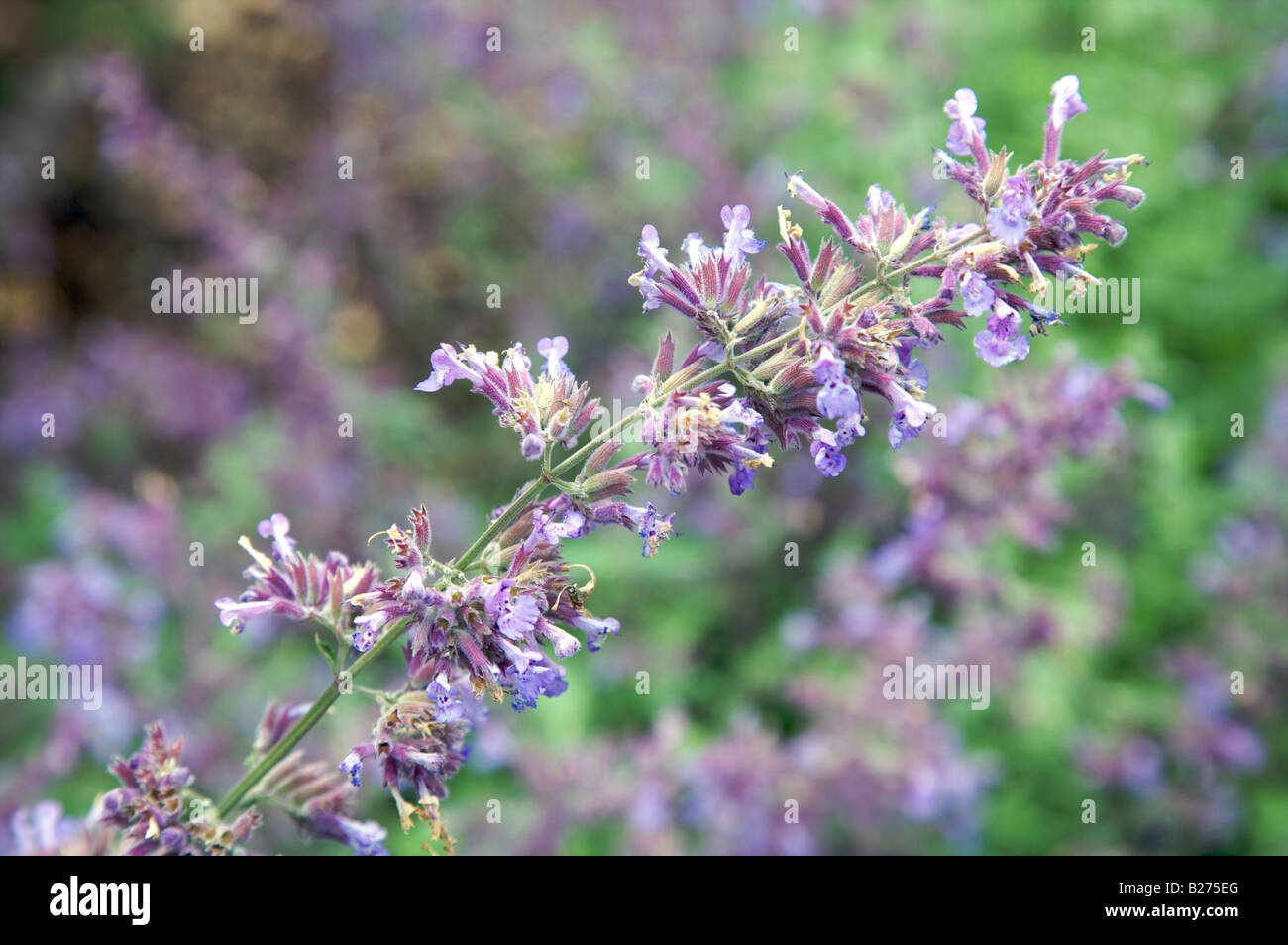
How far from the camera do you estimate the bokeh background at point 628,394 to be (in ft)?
15.3

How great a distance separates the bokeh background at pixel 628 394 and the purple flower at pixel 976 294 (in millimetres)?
1803

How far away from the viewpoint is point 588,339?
22.1ft

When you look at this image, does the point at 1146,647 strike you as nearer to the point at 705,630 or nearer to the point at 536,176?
the point at 705,630

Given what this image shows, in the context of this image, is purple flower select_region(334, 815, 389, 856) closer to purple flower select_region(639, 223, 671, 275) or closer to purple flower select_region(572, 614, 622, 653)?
purple flower select_region(572, 614, 622, 653)

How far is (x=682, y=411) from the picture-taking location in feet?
6.74

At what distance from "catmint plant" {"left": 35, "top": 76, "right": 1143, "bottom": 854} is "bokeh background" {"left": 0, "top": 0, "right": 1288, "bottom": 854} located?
1673mm

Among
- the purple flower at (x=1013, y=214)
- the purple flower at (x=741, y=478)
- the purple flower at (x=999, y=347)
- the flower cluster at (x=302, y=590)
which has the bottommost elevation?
the flower cluster at (x=302, y=590)

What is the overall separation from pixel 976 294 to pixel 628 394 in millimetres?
Result: 3726

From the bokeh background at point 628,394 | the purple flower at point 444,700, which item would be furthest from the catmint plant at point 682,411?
the bokeh background at point 628,394

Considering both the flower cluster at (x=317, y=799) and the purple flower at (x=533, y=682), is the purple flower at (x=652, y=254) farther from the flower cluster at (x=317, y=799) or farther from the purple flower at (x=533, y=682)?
the flower cluster at (x=317, y=799)

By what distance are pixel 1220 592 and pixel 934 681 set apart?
1763 millimetres

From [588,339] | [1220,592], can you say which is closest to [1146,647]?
[1220,592]

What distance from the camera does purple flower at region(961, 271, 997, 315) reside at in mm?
2012
